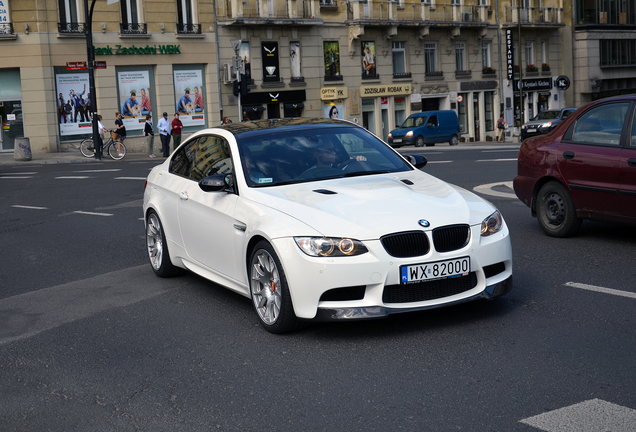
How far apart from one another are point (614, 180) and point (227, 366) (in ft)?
16.3

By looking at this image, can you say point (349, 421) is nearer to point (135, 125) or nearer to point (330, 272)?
point (330, 272)

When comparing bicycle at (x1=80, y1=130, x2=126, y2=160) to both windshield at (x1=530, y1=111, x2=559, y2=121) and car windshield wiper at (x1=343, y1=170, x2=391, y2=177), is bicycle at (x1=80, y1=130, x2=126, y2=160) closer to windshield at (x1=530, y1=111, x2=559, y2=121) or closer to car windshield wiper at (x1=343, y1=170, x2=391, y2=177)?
windshield at (x1=530, y1=111, x2=559, y2=121)

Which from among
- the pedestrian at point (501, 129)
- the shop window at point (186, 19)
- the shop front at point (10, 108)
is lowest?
the pedestrian at point (501, 129)

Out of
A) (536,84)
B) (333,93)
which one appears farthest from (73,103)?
(536,84)

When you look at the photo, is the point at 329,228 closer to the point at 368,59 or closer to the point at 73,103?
the point at 73,103

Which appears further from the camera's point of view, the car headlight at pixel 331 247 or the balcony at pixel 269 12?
the balcony at pixel 269 12

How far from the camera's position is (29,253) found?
33.2ft

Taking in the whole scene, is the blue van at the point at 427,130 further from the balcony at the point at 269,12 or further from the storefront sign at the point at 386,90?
the balcony at the point at 269,12

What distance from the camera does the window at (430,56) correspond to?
49.6 m

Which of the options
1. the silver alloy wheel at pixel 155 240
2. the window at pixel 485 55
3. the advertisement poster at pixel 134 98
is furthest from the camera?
the window at pixel 485 55

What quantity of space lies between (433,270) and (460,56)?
1896 inches

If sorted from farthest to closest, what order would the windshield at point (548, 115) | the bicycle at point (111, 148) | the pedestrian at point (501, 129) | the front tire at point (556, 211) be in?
1. the pedestrian at point (501, 129)
2. the windshield at point (548, 115)
3. the bicycle at point (111, 148)
4. the front tire at point (556, 211)

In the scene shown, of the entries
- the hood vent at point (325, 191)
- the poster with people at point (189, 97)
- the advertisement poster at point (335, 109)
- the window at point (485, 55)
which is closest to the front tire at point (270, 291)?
the hood vent at point (325, 191)

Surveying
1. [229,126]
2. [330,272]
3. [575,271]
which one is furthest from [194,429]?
[575,271]
